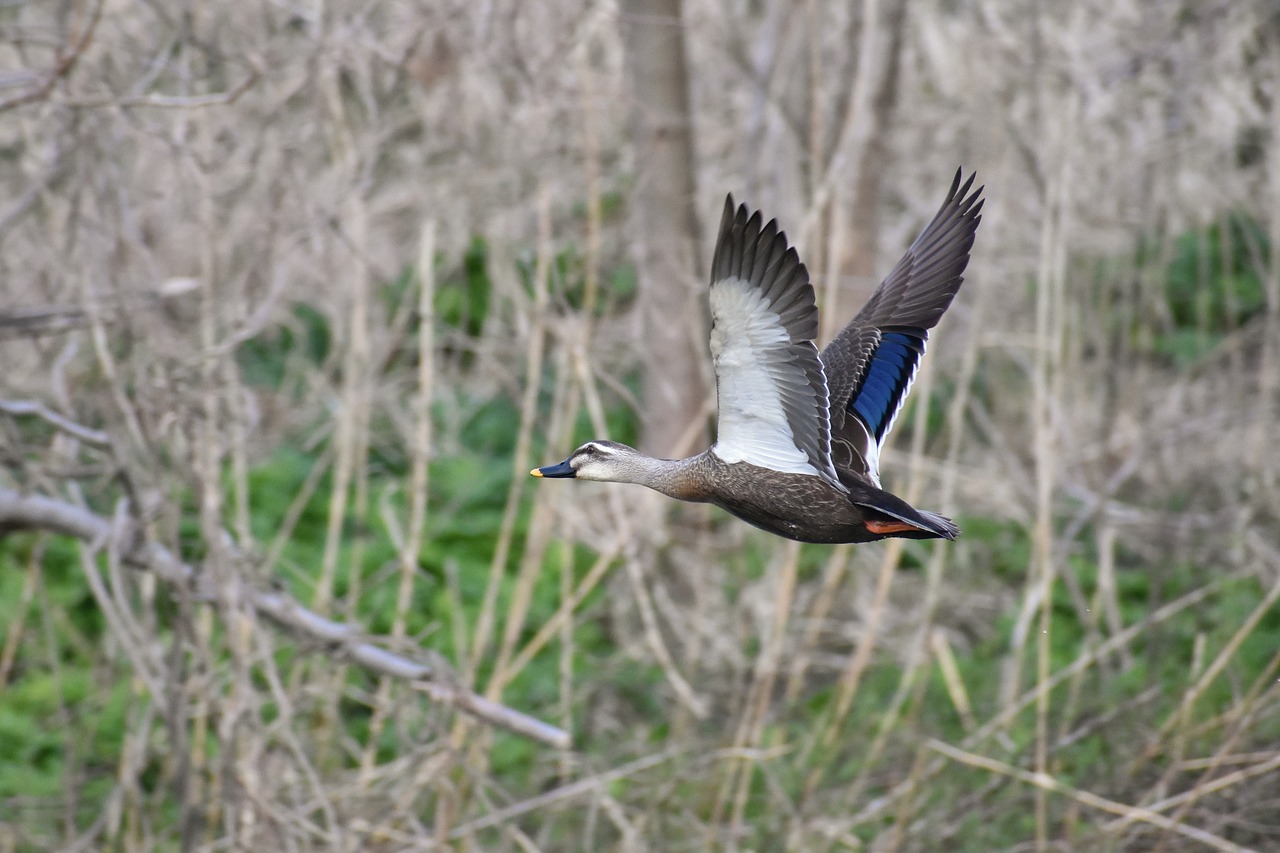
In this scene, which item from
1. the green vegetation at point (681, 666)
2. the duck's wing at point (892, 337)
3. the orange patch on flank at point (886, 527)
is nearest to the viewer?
the orange patch on flank at point (886, 527)

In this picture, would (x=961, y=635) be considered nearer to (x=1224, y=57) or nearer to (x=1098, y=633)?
(x=1098, y=633)

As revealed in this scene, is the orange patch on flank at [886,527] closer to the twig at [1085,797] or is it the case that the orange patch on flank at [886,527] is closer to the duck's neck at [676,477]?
the duck's neck at [676,477]

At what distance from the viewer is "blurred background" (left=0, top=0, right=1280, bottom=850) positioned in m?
5.09

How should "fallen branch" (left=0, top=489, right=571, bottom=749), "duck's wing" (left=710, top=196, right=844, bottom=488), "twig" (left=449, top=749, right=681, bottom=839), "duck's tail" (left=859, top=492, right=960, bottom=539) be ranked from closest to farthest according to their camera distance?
1. "duck's wing" (left=710, top=196, right=844, bottom=488)
2. "duck's tail" (left=859, top=492, right=960, bottom=539)
3. "fallen branch" (left=0, top=489, right=571, bottom=749)
4. "twig" (left=449, top=749, right=681, bottom=839)

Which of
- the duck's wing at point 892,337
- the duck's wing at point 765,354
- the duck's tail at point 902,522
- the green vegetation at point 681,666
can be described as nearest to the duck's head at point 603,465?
the duck's wing at point 765,354

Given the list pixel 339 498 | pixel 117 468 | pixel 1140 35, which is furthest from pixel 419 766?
pixel 1140 35

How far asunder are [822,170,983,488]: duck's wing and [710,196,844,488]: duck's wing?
656 millimetres

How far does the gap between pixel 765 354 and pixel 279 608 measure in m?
2.13

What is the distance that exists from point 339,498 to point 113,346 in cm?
137

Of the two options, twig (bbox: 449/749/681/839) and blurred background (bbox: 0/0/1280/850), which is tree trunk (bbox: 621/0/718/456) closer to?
blurred background (bbox: 0/0/1280/850)

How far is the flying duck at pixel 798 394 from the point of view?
353cm

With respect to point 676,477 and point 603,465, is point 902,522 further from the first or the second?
point 603,465

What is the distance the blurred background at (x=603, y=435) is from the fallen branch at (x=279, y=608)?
3 cm

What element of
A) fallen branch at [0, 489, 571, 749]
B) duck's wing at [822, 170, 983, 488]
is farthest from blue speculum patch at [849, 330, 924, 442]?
fallen branch at [0, 489, 571, 749]
